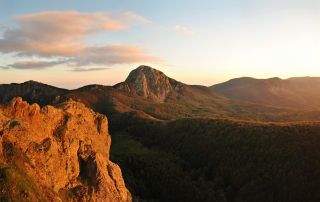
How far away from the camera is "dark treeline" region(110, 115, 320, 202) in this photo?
Answer: 170ft

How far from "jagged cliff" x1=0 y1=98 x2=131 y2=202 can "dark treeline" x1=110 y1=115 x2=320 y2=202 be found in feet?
107

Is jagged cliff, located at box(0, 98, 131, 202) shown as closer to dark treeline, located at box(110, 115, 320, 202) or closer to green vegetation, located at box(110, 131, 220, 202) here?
green vegetation, located at box(110, 131, 220, 202)

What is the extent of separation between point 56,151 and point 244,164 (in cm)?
6514

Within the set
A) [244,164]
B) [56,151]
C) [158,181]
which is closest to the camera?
[56,151]

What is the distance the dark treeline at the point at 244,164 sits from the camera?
170 feet

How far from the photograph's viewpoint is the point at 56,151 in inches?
800

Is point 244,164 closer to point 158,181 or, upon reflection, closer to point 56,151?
point 158,181

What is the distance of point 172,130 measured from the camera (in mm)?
111812

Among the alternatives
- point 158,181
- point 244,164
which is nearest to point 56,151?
point 158,181

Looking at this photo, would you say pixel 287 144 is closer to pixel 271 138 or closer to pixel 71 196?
pixel 271 138

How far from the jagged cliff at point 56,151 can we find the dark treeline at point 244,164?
3267 centimetres

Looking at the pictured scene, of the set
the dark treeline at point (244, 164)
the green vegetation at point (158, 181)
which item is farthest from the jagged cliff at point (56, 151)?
the dark treeline at point (244, 164)

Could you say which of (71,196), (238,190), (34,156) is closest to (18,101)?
(34,156)

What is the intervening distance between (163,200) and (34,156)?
1829 inches
